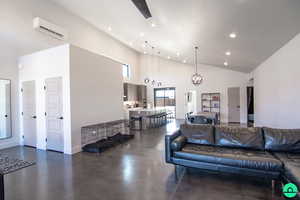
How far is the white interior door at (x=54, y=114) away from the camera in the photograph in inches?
181

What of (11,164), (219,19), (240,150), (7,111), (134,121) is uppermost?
(219,19)

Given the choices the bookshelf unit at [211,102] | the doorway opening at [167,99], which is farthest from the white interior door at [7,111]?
the bookshelf unit at [211,102]

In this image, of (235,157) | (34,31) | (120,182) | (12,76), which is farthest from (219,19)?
(12,76)

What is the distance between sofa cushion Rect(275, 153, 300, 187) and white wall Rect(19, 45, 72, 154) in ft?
15.4

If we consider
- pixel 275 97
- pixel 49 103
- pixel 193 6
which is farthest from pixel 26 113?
pixel 275 97

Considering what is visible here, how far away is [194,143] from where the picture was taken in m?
3.55

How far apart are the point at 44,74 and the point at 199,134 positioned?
4833mm

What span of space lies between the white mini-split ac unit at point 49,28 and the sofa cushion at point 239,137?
6.34m

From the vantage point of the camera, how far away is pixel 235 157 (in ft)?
8.61

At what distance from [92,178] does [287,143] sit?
11.8 feet

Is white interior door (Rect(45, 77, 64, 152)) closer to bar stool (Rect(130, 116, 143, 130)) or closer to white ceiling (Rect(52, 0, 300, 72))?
white ceiling (Rect(52, 0, 300, 72))

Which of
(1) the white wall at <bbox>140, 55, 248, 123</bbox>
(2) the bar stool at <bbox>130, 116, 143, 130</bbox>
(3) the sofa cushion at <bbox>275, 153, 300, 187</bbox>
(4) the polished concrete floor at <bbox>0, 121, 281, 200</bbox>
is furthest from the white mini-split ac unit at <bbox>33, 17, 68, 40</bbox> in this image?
(3) the sofa cushion at <bbox>275, 153, 300, 187</bbox>

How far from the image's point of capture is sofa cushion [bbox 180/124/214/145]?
3.47m

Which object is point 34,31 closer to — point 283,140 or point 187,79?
point 283,140
